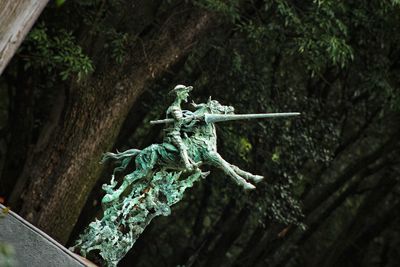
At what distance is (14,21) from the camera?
8.40m

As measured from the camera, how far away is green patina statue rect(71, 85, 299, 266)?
945 cm

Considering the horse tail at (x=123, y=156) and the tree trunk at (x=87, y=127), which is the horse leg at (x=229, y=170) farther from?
the tree trunk at (x=87, y=127)

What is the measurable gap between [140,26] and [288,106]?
4.01 m

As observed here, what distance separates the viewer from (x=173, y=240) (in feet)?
81.6

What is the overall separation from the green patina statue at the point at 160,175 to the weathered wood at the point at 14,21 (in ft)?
5.16

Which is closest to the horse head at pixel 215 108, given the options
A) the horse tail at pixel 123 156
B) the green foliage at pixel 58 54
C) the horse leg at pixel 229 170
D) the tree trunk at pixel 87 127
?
the horse leg at pixel 229 170

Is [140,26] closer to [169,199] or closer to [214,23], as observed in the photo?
[214,23]

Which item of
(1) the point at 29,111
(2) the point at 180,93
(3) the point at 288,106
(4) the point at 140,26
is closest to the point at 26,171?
(1) the point at 29,111

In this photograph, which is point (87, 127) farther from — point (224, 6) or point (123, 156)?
point (123, 156)

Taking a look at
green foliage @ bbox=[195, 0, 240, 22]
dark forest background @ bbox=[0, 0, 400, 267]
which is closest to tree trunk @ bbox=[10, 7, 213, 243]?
dark forest background @ bbox=[0, 0, 400, 267]

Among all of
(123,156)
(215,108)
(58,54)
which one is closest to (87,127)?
(58,54)

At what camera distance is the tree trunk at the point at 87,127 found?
13.4 meters

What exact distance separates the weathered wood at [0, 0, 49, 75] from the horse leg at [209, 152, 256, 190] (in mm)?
2094

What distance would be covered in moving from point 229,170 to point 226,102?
7.46 m
